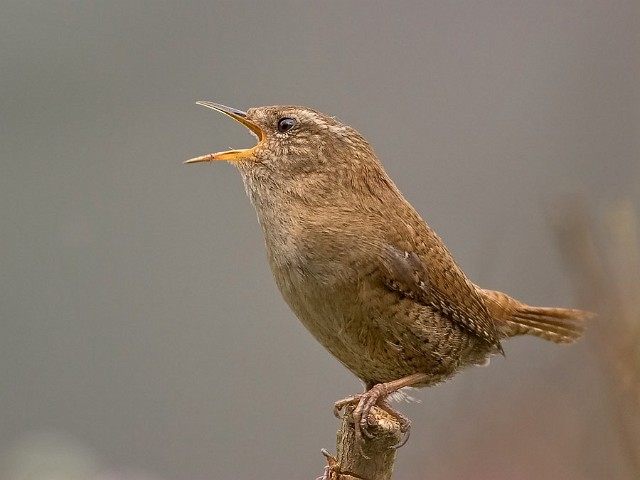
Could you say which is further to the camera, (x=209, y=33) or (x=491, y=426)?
(x=209, y=33)

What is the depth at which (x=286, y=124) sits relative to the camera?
3.12m

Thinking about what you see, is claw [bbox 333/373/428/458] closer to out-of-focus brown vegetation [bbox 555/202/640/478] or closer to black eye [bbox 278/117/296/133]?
black eye [bbox 278/117/296/133]

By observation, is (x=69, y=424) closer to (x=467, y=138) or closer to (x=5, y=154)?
(x=5, y=154)

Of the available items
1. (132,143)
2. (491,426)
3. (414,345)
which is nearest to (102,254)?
(132,143)

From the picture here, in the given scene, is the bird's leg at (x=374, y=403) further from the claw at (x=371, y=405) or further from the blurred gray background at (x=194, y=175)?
the blurred gray background at (x=194, y=175)

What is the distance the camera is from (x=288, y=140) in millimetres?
3057

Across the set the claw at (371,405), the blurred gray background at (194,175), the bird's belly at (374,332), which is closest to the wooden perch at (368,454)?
the claw at (371,405)

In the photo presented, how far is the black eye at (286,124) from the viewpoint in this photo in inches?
122

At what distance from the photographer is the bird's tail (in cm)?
343

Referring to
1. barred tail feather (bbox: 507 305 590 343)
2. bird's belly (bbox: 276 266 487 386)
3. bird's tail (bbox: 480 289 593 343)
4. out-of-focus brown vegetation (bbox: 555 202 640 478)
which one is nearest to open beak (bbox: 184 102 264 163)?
bird's belly (bbox: 276 266 487 386)

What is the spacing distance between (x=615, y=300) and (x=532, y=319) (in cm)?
224

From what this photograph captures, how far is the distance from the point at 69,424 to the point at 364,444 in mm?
3798

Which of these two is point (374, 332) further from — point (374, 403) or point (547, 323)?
point (547, 323)

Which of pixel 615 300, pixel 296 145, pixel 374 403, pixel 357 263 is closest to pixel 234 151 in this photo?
pixel 296 145
